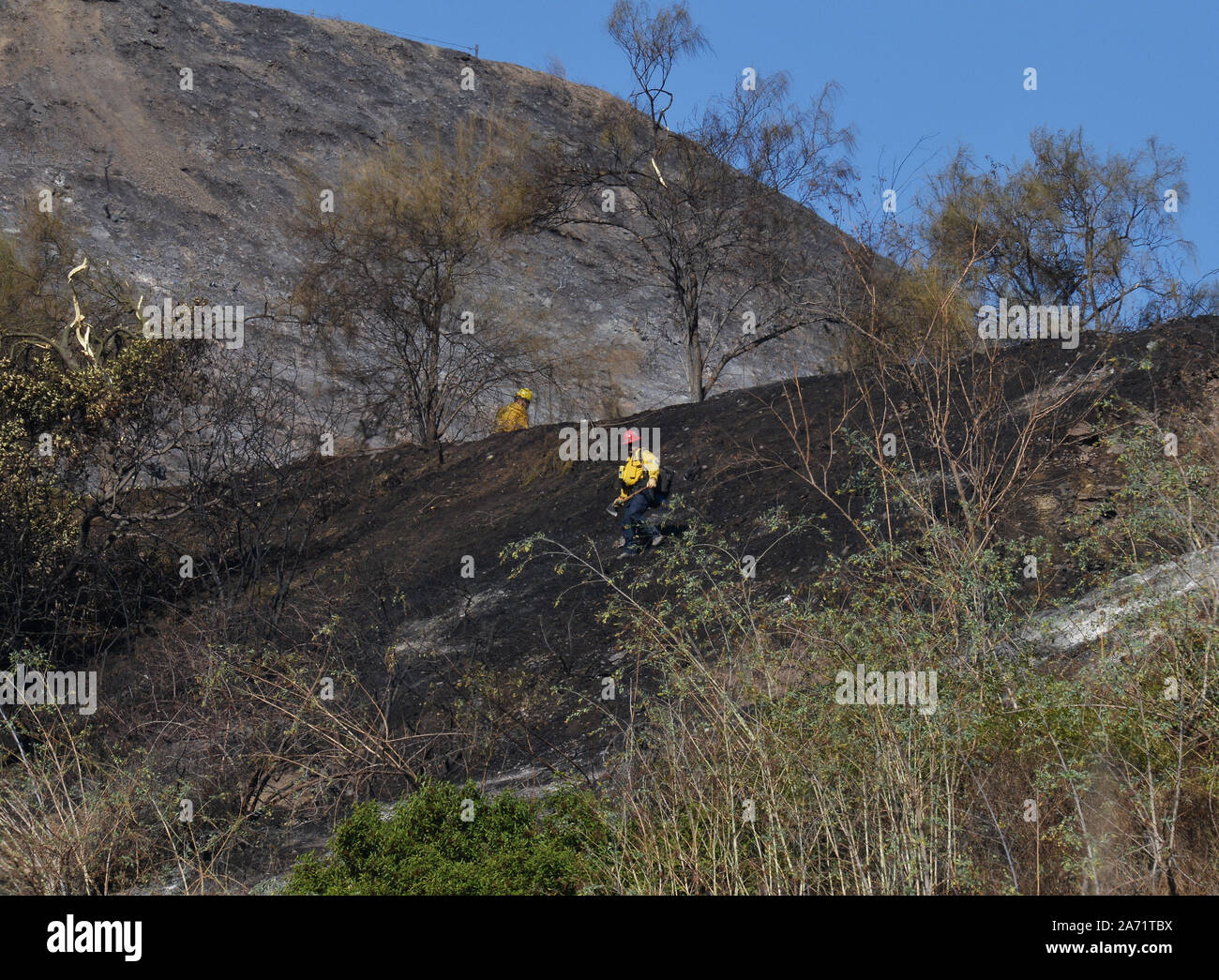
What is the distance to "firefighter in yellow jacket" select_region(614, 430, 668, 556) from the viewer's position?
14.0 meters

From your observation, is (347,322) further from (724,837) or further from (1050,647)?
(724,837)

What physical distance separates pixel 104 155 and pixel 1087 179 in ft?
98.0

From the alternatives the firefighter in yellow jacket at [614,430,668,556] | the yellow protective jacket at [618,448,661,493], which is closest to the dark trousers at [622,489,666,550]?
the firefighter in yellow jacket at [614,430,668,556]

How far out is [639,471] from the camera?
14.4 m

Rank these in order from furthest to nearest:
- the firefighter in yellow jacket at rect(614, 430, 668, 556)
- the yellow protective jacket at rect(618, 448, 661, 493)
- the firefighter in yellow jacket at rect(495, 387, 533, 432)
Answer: the firefighter in yellow jacket at rect(495, 387, 533, 432)
the yellow protective jacket at rect(618, 448, 661, 493)
the firefighter in yellow jacket at rect(614, 430, 668, 556)

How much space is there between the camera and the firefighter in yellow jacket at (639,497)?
552 inches

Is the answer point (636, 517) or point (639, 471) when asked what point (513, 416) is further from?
point (636, 517)

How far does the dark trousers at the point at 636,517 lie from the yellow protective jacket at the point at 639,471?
19cm

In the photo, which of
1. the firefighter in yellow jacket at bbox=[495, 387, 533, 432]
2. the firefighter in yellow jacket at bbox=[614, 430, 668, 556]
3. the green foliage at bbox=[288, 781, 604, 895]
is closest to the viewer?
the green foliage at bbox=[288, 781, 604, 895]

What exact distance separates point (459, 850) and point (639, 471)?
7642 mm

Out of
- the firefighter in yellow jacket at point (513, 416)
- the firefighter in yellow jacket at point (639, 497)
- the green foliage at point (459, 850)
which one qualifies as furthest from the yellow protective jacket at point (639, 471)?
the green foliage at point (459, 850)

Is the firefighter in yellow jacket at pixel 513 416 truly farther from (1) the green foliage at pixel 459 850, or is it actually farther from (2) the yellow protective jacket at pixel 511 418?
(1) the green foliage at pixel 459 850

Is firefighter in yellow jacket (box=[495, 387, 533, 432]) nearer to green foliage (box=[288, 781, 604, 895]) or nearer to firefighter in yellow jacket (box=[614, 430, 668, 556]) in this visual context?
firefighter in yellow jacket (box=[614, 430, 668, 556])
